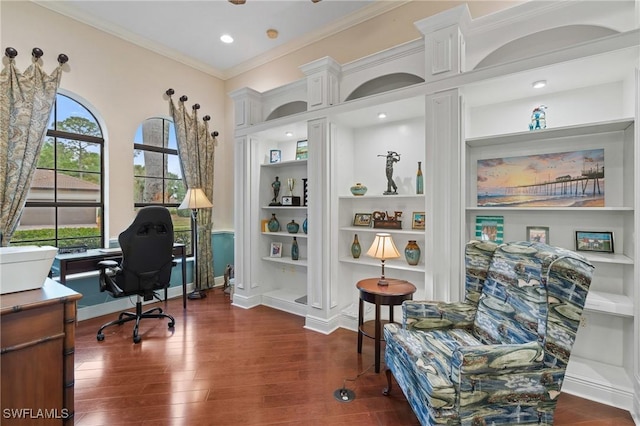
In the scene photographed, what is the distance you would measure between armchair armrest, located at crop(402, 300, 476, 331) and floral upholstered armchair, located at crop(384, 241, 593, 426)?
59 mm

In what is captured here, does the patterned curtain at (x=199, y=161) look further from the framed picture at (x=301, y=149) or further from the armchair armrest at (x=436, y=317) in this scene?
the armchair armrest at (x=436, y=317)

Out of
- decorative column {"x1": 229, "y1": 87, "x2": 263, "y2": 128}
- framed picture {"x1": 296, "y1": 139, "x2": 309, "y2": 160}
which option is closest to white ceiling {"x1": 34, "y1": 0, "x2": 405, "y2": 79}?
decorative column {"x1": 229, "y1": 87, "x2": 263, "y2": 128}

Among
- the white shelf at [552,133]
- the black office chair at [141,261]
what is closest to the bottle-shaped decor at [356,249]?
the white shelf at [552,133]

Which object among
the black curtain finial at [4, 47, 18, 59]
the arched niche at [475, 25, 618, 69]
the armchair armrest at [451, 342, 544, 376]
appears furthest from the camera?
the black curtain finial at [4, 47, 18, 59]

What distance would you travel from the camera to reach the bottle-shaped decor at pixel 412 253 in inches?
119

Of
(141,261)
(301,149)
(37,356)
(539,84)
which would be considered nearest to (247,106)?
(301,149)

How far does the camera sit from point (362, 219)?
3553mm

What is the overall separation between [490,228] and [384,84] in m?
1.94

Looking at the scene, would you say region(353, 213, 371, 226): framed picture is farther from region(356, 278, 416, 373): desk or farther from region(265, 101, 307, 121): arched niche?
region(265, 101, 307, 121): arched niche

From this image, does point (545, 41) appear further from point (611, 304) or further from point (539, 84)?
point (611, 304)

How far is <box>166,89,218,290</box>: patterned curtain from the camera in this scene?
455 centimetres

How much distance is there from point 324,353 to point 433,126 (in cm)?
230

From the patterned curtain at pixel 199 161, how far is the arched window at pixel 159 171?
9.1 inches

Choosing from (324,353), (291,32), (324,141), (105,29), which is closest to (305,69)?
(324,141)
